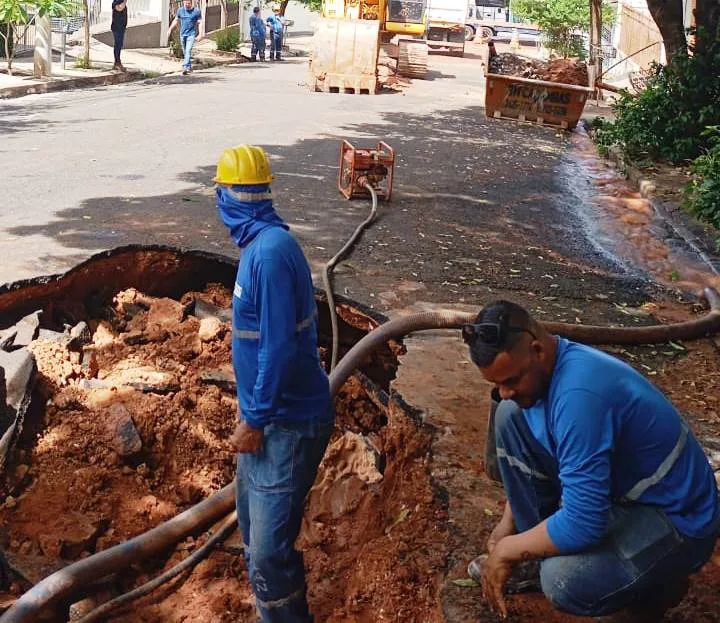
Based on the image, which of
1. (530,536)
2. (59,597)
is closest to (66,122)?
(59,597)

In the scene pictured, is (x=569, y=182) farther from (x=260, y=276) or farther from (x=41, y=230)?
(x=260, y=276)

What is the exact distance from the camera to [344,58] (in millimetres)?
20547

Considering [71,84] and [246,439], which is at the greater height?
[71,84]

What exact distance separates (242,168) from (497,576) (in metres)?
1.61

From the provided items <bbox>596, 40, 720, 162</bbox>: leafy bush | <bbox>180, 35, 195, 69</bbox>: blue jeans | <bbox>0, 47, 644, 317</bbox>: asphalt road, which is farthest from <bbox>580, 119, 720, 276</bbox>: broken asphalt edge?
<bbox>180, 35, 195, 69</bbox>: blue jeans

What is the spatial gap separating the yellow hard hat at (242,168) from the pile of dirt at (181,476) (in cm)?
164

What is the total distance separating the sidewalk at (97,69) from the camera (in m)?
17.2

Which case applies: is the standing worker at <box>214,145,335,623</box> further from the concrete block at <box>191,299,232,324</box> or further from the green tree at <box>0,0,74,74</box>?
the green tree at <box>0,0,74,74</box>

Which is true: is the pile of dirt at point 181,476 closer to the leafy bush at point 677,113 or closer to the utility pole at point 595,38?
the leafy bush at point 677,113

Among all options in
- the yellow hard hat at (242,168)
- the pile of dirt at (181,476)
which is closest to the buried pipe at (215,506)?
the pile of dirt at (181,476)

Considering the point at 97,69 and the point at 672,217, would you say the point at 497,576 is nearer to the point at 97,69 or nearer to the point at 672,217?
the point at 672,217

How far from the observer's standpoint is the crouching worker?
2535mm

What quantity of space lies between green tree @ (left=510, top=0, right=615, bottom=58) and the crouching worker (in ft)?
95.2

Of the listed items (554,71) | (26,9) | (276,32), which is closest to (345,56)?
(554,71)
